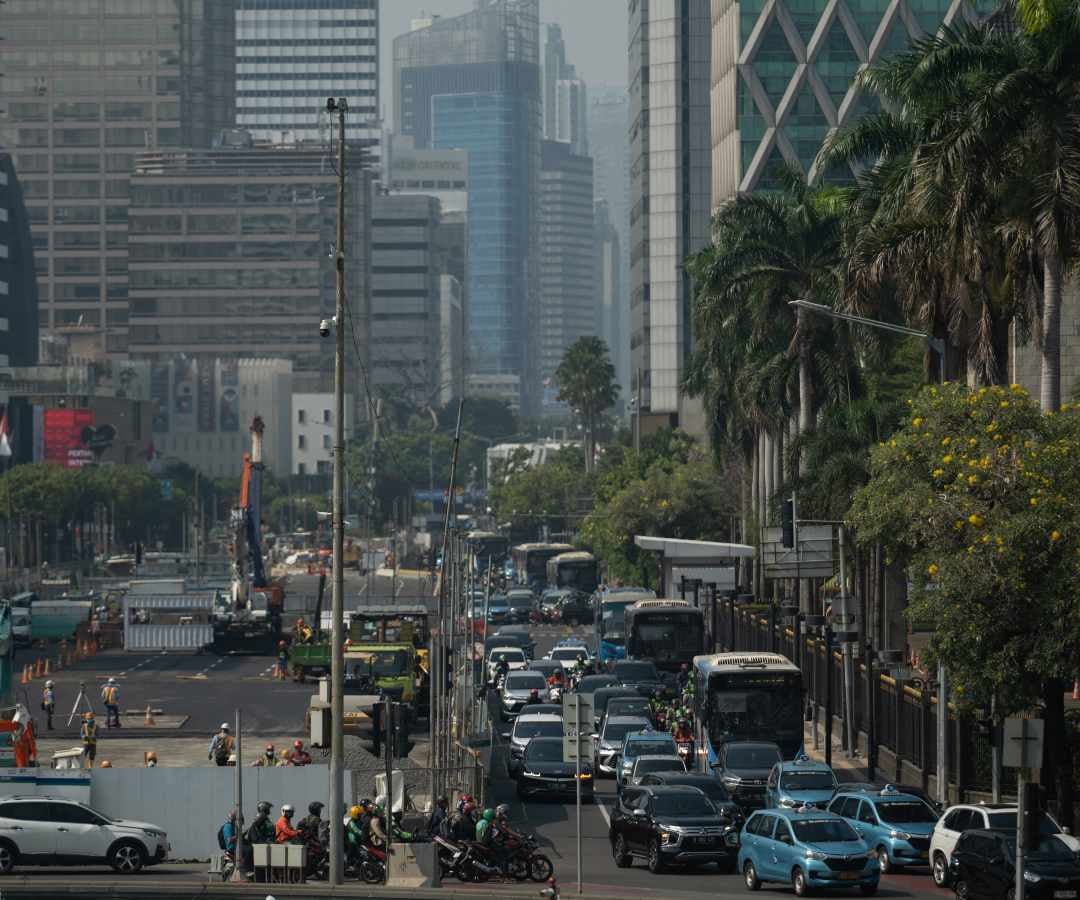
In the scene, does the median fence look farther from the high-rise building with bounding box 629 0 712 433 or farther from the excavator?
the high-rise building with bounding box 629 0 712 433

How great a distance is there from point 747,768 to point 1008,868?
14514mm

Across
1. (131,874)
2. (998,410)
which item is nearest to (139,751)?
(131,874)

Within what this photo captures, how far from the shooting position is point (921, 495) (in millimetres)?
38000

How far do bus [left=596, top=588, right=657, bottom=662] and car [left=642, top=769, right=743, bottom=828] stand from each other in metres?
41.3

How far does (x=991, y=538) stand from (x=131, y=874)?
1592 cm

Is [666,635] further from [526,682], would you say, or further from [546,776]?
[546,776]

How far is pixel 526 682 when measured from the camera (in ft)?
223

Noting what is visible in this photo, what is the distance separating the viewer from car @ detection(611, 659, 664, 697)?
69.6m

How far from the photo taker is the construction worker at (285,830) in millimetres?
37625

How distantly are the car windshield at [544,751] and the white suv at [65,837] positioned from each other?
41.1ft

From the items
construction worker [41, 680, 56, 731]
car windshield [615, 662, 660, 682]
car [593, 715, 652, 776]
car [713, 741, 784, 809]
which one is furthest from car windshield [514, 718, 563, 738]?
construction worker [41, 680, 56, 731]

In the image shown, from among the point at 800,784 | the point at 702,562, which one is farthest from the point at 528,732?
the point at 702,562

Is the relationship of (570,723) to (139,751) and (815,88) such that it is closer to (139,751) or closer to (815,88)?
(139,751)

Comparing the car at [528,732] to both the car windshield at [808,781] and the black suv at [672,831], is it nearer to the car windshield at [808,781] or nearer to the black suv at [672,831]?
the car windshield at [808,781]
